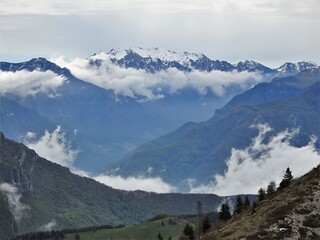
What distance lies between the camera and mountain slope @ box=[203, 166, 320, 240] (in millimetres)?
103938

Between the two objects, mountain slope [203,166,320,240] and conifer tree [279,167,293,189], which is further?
conifer tree [279,167,293,189]

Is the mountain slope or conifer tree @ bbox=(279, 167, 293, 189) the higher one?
conifer tree @ bbox=(279, 167, 293, 189)

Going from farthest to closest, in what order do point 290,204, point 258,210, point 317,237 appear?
point 258,210, point 290,204, point 317,237

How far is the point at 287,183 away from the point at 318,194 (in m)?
29.3

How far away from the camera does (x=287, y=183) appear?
14262 centimetres

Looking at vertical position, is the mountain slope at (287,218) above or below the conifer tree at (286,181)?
below

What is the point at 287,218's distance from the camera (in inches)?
4240

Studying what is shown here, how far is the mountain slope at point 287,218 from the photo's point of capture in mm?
103938

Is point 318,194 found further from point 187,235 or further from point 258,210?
point 187,235

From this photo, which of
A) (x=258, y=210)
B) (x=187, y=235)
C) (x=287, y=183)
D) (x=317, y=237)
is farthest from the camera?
(x=187, y=235)

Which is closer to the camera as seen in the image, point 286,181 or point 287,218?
point 287,218

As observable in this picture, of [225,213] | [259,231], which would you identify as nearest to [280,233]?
[259,231]

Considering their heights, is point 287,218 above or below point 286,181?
below

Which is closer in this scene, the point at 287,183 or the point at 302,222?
the point at 302,222
